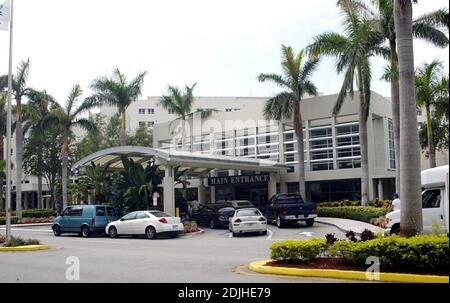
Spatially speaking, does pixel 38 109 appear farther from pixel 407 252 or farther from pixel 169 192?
pixel 407 252

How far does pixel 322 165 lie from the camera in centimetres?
3659

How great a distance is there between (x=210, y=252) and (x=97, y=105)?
25.9 metres

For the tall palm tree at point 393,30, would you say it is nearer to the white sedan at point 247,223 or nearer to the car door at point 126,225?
the white sedan at point 247,223

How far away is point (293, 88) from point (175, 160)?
391 inches

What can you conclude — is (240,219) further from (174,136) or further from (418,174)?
(174,136)

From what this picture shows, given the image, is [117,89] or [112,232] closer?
[112,232]

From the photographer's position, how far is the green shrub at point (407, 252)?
9.77 m

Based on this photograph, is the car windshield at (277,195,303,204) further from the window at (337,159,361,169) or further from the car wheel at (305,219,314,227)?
the window at (337,159,361,169)

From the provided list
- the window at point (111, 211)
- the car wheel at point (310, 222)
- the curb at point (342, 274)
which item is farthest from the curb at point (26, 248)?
the car wheel at point (310, 222)

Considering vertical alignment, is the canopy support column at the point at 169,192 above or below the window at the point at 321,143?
below

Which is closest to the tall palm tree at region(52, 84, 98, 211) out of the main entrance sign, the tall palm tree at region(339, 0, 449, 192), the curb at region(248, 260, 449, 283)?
the main entrance sign

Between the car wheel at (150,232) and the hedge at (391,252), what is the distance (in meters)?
12.4

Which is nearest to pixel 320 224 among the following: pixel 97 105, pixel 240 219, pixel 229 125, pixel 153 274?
pixel 240 219

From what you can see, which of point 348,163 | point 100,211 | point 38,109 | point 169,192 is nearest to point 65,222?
point 100,211
